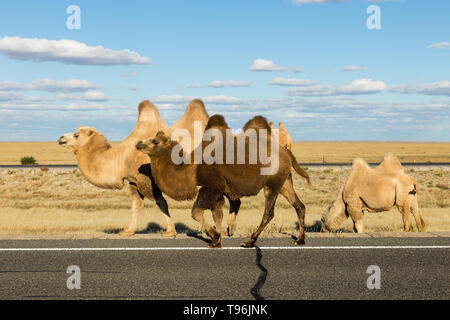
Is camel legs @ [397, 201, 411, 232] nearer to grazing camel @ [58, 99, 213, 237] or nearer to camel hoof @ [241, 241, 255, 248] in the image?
camel hoof @ [241, 241, 255, 248]

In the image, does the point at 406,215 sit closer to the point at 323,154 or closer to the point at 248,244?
the point at 248,244

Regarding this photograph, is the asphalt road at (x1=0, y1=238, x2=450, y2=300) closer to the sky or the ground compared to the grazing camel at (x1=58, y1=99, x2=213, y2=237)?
closer to the ground

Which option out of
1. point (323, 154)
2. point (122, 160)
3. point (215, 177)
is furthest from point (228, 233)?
point (323, 154)

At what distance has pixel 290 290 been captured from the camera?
5531 millimetres

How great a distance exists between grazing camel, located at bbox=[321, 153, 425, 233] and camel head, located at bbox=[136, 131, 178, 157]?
186 inches

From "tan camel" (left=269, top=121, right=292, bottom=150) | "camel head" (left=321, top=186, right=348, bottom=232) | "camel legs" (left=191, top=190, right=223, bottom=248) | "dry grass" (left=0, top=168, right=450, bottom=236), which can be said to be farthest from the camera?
"dry grass" (left=0, top=168, right=450, bottom=236)

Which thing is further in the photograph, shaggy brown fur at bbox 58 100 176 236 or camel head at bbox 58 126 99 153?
camel head at bbox 58 126 99 153

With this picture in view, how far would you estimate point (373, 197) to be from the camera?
432 inches

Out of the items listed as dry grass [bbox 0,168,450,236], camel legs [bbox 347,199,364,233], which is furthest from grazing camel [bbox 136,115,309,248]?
camel legs [bbox 347,199,364,233]

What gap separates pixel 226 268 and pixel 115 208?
46.2 feet

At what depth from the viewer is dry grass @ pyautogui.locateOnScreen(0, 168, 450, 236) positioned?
1304 centimetres

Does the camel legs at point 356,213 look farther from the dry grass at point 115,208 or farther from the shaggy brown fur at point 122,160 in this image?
the shaggy brown fur at point 122,160

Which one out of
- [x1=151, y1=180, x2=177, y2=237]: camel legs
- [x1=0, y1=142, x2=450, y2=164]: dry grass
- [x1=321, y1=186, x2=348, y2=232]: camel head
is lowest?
[x1=0, y1=142, x2=450, y2=164]: dry grass
